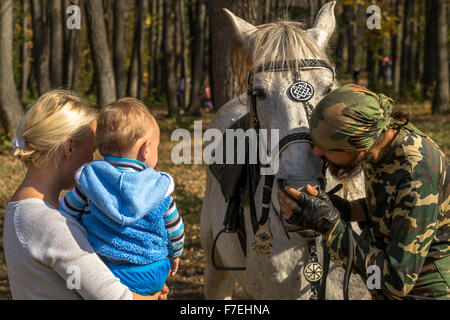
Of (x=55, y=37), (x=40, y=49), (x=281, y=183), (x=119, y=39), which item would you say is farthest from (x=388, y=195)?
(x=40, y=49)

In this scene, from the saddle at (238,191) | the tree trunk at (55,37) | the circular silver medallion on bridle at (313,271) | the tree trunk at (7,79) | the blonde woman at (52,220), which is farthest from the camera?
the tree trunk at (55,37)

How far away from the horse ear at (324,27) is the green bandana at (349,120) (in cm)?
157

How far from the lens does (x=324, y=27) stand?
12.9 feet

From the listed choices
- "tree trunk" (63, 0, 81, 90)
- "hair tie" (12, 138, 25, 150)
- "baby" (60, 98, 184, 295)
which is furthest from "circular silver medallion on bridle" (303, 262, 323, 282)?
"tree trunk" (63, 0, 81, 90)

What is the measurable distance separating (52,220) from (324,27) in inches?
103

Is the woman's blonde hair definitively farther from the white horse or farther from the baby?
the white horse

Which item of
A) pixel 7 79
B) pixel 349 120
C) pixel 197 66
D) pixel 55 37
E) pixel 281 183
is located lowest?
pixel 197 66

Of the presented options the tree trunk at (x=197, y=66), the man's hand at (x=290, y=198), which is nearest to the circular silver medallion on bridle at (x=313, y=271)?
the man's hand at (x=290, y=198)

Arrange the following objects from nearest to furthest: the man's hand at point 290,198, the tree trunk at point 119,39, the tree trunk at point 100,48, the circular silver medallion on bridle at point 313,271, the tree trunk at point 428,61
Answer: the man's hand at point 290,198 < the circular silver medallion on bridle at point 313,271 < the tree trunk at point 100,48 < the tree trunk at point 119,39 < the tree trunk at point 428,61

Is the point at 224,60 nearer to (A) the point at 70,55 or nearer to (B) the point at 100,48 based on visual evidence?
(B) the point at 100,48

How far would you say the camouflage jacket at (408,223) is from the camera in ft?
7.14

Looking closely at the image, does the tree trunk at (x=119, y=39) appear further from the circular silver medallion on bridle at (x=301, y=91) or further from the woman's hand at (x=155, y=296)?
the woman's hand at (x=155, y=296)
